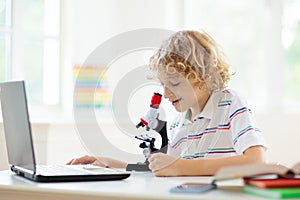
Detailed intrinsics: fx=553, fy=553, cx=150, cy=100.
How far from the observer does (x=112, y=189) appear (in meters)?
1.26

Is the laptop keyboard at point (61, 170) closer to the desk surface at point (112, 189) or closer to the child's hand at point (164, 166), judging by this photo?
the desk surface at point (112, 189)

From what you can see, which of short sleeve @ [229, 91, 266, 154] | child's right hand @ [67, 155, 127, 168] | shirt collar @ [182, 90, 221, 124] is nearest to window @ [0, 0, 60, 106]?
child's right hand @ [67, 155, 127, 168]

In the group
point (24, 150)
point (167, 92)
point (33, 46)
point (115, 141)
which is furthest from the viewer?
point (33, 46)

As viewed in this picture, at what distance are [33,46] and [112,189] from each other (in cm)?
194

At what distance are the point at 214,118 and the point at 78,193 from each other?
70 cm

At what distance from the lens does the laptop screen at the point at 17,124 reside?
1435 mm

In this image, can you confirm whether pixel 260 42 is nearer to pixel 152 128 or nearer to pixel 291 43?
pixel 291 43

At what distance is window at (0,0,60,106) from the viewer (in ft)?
9.55

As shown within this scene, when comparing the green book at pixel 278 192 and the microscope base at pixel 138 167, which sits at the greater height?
the microscope base at pixel 138 167

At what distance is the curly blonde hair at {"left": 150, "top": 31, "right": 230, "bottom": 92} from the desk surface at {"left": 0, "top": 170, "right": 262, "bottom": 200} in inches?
15.6

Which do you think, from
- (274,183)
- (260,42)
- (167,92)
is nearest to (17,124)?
(167,92)

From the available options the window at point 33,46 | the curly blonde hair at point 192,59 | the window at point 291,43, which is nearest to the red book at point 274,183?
the curly blonde hair at point 192,59

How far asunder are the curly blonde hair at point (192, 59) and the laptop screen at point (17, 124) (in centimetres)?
46

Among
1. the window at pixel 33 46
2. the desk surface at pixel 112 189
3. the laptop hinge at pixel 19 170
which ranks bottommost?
the desk surface at pixel 112 189
